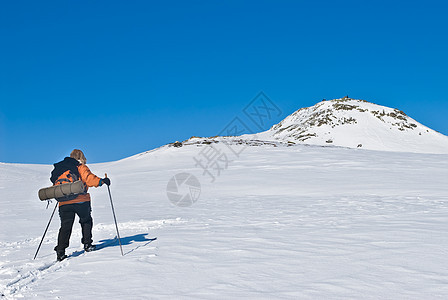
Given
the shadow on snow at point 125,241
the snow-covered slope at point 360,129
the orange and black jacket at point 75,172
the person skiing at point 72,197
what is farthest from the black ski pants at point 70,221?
the snow-covered slope at point 360,129

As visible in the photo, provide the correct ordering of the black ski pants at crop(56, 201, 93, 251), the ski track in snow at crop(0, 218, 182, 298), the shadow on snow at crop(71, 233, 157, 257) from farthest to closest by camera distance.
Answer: the shadow on snow at crop(71, 233, 157, 257) → the black ski pants at crop(56, 201, 93, 251) → the ski track in snow at crop(0, 218, 182, 298)

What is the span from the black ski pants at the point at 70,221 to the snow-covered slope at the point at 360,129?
133ft

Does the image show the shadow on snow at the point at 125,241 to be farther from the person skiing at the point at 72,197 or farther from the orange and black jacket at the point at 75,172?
the orange and black jacket at the point at 75,172

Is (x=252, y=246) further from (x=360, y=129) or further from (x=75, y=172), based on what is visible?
(x=360, y=129)

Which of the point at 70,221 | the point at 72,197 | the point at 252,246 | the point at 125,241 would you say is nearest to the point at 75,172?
the point at 72,197

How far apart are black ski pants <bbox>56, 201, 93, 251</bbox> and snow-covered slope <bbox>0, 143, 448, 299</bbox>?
0.30 meters

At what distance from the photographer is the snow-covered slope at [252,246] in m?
4.30

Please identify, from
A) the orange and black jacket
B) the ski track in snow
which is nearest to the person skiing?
the orange and black jacket

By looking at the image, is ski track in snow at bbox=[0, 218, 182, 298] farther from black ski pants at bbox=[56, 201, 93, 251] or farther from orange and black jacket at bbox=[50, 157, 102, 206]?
orange and black jacket at bbox=[50, 157, 102, 206]

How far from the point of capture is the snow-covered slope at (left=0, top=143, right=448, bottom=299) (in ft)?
14.1

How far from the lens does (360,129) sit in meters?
51.1

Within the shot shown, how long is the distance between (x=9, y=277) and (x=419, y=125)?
60373 mm

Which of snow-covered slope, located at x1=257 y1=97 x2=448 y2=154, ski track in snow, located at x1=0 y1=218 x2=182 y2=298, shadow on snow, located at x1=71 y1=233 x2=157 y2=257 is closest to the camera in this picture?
ski track in snow, located at x1=0 y1=218 x2=182 y2=298

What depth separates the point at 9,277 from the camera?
5051 millimetres
